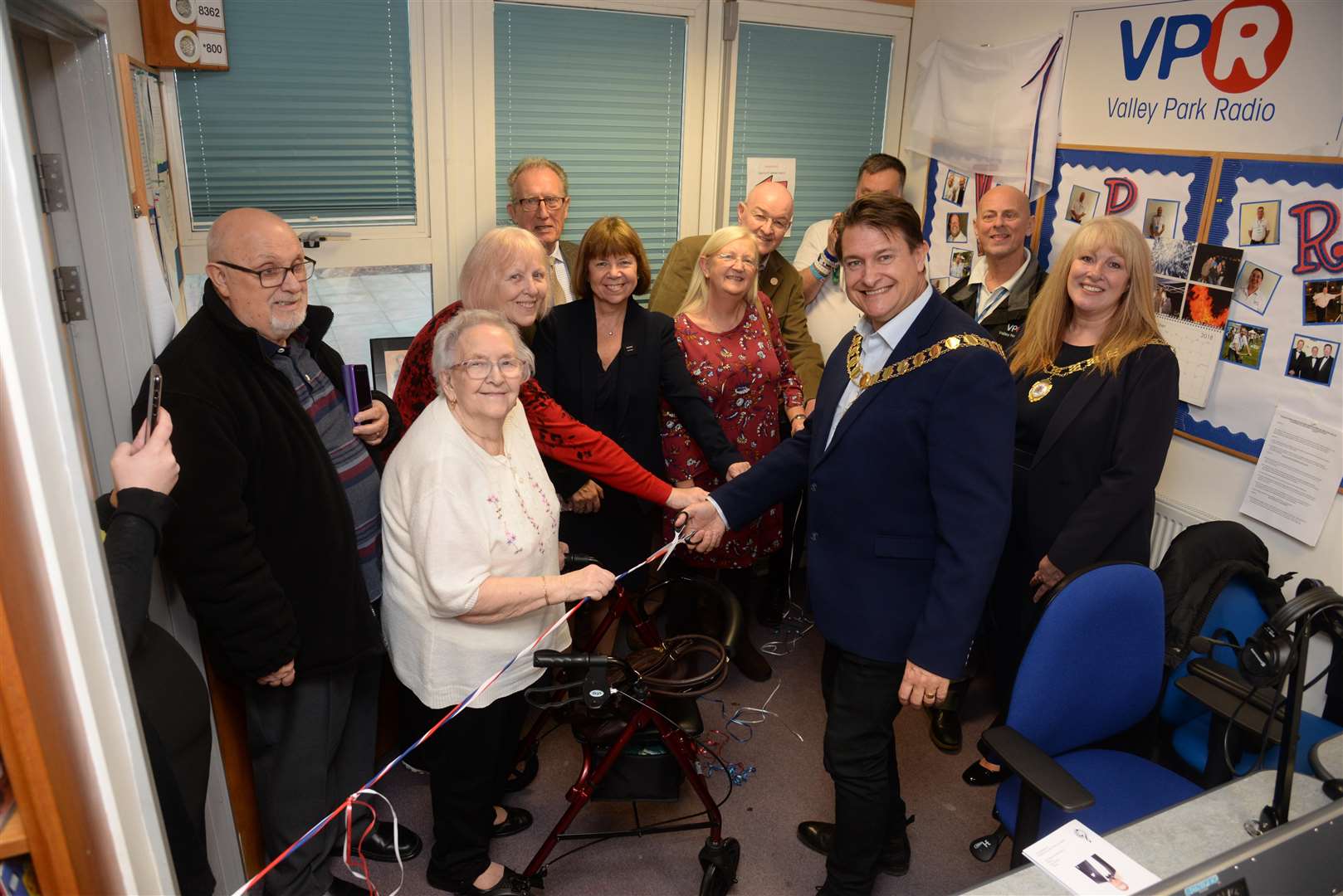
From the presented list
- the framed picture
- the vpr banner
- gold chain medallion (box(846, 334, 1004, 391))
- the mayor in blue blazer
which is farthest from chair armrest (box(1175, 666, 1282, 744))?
the framed picture

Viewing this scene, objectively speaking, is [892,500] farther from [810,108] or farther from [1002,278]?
[810,108]

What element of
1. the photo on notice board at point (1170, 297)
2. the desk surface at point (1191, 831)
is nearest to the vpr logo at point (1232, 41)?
the photo on notice board at point (1170, 297)

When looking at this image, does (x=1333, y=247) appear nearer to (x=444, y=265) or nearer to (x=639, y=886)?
(x=639, y=886)

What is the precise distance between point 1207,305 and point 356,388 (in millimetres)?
2608

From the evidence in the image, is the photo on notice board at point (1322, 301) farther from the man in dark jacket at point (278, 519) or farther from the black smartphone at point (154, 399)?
the black smartphone at point (154, 399)

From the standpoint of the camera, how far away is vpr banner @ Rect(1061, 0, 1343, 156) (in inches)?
103

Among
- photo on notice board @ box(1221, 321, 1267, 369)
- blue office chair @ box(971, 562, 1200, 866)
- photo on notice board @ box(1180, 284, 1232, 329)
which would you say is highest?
photo on notice board @ box(1180, 284, 1232, 329)

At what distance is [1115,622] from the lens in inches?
81.1

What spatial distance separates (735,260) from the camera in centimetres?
301

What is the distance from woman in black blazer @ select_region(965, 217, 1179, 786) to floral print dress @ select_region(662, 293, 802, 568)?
2.71 feet

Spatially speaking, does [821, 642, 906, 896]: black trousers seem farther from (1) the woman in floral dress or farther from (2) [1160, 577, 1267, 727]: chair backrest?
(1) the woman in floral dress

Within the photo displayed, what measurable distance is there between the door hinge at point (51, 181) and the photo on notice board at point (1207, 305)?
3.11m

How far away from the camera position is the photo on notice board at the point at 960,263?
4.00m

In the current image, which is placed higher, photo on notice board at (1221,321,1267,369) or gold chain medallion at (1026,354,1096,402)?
photo on notice board at (1221,321,1267,369)
